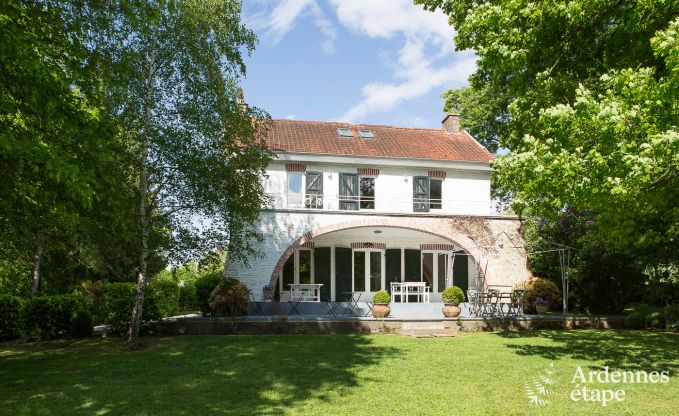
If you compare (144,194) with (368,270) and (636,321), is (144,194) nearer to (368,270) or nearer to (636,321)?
(368,270)

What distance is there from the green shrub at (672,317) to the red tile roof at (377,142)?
10.1m

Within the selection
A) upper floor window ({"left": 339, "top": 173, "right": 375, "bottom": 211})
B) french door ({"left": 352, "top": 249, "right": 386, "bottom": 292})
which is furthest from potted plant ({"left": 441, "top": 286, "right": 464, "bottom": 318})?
french door ({"left": 352, "top": 249, "right": 386, "bottom": 292})

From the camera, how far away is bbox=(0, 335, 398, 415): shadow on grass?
7.17 metres

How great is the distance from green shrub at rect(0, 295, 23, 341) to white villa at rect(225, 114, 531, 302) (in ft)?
25.4

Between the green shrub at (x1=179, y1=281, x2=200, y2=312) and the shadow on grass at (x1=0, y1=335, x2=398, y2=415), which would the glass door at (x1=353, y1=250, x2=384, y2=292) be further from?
the shadow on grass at (x1=0, y1=335, x2=398, y2=415)

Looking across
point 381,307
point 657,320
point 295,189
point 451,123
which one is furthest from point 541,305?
point 451,123

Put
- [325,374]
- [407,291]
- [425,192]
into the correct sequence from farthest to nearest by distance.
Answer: [425,192] < [407,291] < [325,374]

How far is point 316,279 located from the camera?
2186cm

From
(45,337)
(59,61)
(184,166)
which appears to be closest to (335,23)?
(184,166)

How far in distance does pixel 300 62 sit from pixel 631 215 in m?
8.40

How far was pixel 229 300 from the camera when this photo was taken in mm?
14914

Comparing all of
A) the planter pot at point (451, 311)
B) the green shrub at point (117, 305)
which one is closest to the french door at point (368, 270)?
the planter pot at point (451, 311)

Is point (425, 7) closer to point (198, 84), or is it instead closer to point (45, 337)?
point (198, 84)

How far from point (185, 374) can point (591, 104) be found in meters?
8.72
